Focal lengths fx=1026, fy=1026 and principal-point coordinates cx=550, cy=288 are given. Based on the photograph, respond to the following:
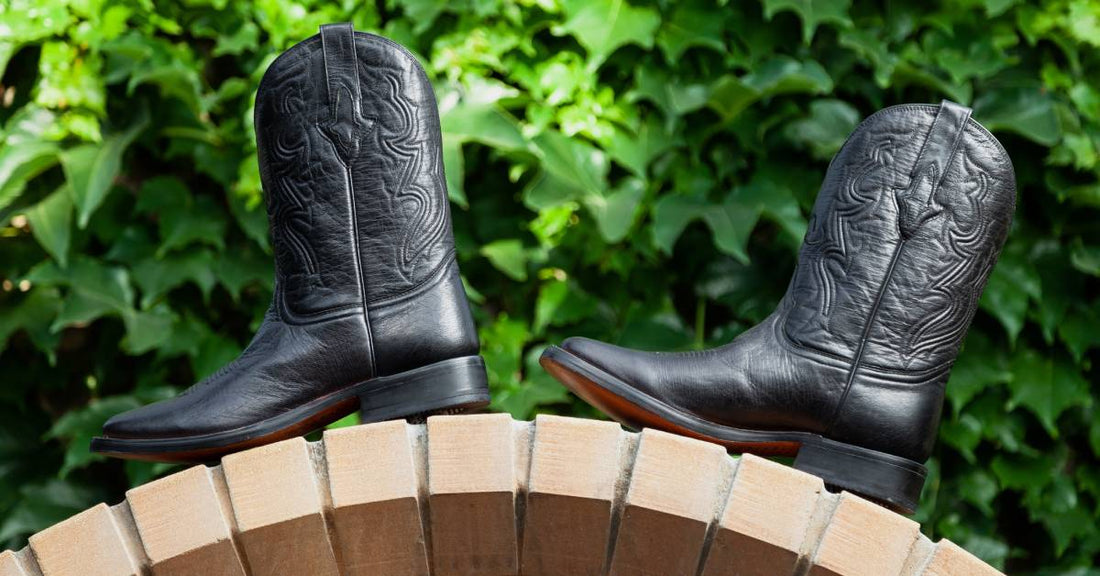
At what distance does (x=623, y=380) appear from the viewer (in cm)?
106

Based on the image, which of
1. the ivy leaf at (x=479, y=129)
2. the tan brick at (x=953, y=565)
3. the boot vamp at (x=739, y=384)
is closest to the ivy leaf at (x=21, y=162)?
the ivy leaf at (x=479, y=129)

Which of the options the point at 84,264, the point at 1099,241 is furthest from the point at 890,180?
the point at 84,264

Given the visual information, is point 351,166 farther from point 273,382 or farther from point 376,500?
point 376,500

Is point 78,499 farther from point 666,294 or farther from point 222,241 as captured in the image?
point 666,294

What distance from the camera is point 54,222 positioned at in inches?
74.4

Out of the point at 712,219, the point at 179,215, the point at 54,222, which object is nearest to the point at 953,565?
the point at 712,219

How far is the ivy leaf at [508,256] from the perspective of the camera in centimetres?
192

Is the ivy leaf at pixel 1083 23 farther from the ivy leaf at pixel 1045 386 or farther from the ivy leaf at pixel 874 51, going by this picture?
the ivy leaf at pixel 1045 386

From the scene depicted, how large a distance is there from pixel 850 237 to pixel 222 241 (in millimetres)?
1270

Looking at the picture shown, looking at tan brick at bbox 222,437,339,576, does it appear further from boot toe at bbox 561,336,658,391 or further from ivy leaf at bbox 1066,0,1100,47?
ivy leaf at bbox 1066,0,1100,47

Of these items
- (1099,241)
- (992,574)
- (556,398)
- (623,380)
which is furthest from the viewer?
(1099,241)

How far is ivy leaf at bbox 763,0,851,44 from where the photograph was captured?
1830 millimetres

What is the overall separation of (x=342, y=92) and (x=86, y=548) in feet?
1.69

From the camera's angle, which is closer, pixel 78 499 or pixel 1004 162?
pixel 1004 162
